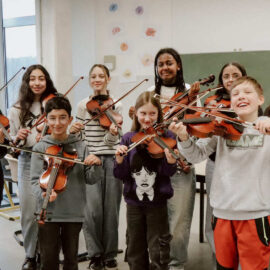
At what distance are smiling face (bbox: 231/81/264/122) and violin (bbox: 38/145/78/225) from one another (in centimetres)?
90

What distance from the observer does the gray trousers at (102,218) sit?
8.63ft

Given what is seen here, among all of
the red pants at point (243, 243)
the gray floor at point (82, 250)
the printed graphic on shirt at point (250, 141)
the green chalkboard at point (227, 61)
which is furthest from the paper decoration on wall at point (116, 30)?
the red pants at point (243, 243)

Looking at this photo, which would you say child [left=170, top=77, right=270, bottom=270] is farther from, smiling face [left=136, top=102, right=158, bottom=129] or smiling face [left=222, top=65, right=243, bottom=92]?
smiling face [left=222, top=65, right=243, bottom=92]

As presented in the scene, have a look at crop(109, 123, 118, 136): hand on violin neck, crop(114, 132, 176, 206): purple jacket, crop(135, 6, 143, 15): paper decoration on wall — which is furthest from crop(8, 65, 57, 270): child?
crop(135, 6, 143, 15): paper decoration on wall

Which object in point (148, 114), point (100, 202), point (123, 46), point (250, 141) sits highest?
point (123, 46)

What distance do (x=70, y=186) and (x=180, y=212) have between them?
0.71 metres

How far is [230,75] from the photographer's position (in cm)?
242

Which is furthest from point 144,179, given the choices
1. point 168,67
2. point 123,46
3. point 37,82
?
point 123,46

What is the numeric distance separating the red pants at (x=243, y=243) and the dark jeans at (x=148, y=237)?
1.31 ft

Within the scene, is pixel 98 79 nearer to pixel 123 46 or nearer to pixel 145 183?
pixel 145 183

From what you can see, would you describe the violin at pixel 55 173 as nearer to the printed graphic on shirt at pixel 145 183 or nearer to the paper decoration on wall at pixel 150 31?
the printed graphic on shirt at pixel 145 183

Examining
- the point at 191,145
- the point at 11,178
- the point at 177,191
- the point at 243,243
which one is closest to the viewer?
the point at 243,243

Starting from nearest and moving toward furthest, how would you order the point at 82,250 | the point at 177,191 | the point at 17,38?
the point at 177,191
the point at 82,250
the point at 17,38

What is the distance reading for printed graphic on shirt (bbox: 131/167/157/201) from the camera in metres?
2.09
